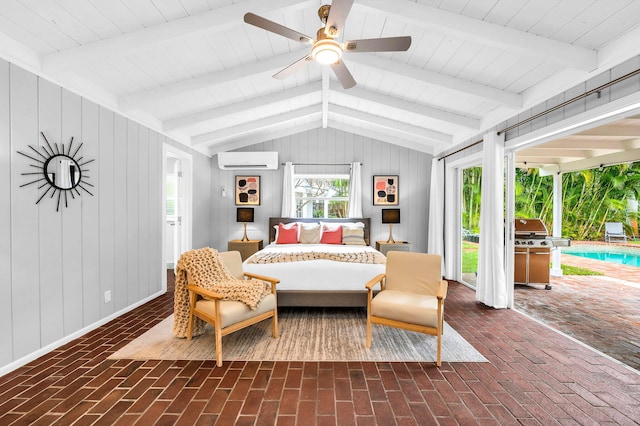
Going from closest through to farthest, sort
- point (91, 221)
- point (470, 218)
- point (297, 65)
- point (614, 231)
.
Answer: point (297, 65) < point (91, 221) < point (470, 218) < point (614, 231)

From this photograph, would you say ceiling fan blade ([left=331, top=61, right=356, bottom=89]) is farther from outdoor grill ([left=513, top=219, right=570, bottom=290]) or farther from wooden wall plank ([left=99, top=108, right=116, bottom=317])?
outdoor grill ([left=513, top=219, right=570, bottom=290])

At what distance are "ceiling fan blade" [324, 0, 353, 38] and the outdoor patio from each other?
372 cm

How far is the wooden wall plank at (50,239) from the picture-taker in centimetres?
267

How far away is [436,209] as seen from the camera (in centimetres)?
591

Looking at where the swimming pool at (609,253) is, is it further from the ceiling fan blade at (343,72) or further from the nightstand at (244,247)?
the nightstand at (244,247)

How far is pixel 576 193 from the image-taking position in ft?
30.5

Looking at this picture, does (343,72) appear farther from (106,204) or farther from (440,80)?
(106,204)

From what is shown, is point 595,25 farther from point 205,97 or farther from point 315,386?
point 205,97

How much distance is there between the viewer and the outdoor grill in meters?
4.99

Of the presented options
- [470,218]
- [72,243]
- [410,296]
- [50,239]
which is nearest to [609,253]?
[470,218]

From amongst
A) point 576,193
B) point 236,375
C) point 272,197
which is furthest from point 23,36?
point 576,193

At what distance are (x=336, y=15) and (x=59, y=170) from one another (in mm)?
2893

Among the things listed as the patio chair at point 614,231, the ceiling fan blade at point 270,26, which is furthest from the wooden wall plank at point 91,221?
the patio chair at point 614,231

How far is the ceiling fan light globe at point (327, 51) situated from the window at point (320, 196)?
4298mm
